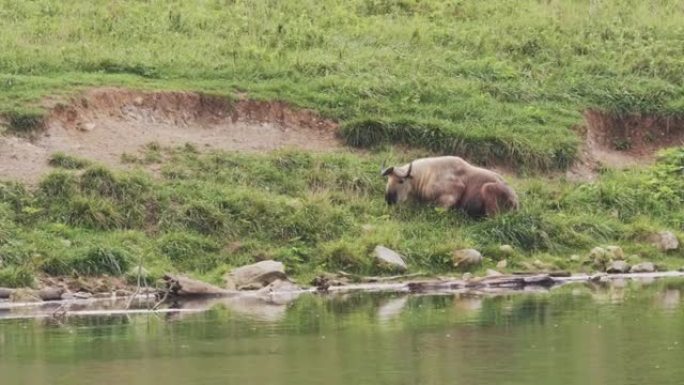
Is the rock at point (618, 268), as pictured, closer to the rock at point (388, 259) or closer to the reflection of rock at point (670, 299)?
the reflection of rock at point (670, 299)

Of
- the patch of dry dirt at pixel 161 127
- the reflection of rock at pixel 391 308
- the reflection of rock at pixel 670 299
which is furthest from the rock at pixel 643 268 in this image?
the patch of dry dirt at pixel 161 127

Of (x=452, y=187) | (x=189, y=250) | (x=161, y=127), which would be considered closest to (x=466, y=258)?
(x=452, y=187)

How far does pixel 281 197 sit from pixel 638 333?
797cm

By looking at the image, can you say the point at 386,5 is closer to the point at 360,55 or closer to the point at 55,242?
the point at 360,55

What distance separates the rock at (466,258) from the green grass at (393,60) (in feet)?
12.8

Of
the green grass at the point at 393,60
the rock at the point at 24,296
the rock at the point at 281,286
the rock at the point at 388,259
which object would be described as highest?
the green grass at the point at 393,60

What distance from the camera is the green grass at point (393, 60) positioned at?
2472 centimetres

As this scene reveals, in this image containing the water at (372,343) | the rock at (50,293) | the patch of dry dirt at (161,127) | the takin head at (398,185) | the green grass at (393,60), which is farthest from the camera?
the green grass at (393,60)

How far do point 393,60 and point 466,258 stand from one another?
279 inches

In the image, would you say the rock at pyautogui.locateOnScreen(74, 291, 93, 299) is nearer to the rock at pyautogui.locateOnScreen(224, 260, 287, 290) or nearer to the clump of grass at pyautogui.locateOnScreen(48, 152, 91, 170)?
the rock at pyautogui.locateOnScreen(224, 260, 287, 290)

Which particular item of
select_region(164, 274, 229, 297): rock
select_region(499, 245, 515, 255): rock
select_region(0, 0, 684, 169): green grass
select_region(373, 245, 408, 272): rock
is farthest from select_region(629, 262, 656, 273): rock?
select_region(164, 274, 229, 297): rock

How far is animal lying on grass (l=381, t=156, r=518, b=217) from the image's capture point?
22.3m

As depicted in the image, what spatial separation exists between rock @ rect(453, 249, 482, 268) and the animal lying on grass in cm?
145

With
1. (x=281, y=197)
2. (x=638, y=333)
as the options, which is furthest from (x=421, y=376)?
(x=281, y=197)
